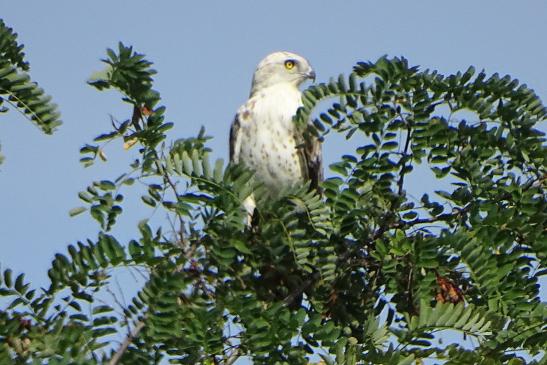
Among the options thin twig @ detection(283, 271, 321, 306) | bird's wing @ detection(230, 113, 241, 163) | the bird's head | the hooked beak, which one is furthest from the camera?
the hooked beak

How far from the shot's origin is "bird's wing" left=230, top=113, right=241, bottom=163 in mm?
8375

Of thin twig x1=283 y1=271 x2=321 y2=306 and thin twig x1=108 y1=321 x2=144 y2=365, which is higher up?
thin twig x1=283 y1=271 x2=321 y2=306

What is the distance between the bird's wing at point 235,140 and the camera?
330 inches

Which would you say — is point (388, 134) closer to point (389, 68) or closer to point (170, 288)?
point (389, 68)

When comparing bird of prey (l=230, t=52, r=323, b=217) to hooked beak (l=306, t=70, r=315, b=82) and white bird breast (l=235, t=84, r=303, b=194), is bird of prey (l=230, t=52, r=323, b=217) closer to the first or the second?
white bird breast (l=235, t=84, r=303, b=194)

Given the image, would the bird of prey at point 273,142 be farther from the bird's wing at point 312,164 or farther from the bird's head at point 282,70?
the bird's head at point 282,70

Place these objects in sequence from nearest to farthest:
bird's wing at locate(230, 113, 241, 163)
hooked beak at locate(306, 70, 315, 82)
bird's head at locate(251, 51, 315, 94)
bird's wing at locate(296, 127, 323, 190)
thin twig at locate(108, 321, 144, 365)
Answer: thin twig at locate(108, 321, 144, 365), bird's wing at locate(296, 127, 323, 190), bird's wing at locate(230, 113, 241, 163), bird's head at locate(251, 51, 315, 94), hooked beak at locate(306, 70, 315, 82)

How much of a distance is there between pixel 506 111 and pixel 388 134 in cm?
58

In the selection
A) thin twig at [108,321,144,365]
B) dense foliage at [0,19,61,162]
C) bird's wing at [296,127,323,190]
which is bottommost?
thin twig at [108,321,144,365]

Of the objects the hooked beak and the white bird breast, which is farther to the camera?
the hooked beak

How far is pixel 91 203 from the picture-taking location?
17.4ft

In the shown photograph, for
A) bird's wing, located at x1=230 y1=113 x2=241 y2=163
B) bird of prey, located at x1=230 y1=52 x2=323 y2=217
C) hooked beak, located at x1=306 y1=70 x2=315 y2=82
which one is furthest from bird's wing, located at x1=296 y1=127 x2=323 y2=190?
hooked beak, located at x1=306 y1=70 x2=315 y2=82

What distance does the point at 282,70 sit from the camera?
913 cm

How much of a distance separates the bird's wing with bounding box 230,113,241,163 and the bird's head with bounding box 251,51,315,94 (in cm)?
58
